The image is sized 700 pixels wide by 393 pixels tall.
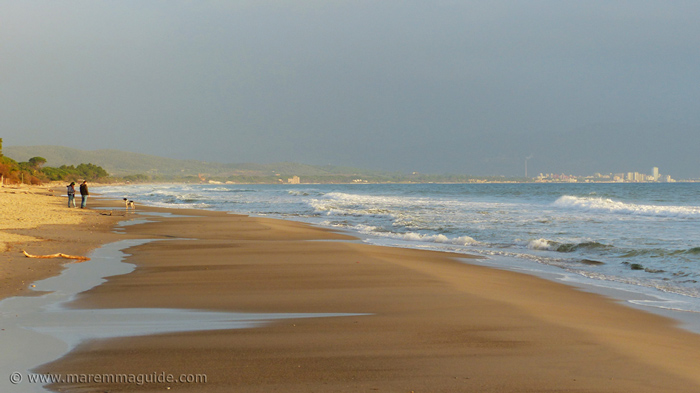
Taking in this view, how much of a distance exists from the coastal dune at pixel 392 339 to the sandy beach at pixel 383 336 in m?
0.02

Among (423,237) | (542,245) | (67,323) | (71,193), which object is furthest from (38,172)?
(67,323)

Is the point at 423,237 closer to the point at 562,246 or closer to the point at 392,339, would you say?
the point at 562,246

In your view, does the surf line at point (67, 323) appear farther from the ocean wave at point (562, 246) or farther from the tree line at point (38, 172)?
the tree line at point (38, 172)

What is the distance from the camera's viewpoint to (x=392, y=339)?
5441mm

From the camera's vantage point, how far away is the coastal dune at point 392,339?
14.1ft

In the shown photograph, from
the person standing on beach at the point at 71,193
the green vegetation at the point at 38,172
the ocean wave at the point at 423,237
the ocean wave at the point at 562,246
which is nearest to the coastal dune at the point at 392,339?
the ocean wave at the point at 562,246

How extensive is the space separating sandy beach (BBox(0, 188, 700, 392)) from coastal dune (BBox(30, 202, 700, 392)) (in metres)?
0.02

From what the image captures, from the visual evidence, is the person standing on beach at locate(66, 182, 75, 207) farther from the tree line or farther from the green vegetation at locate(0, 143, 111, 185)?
the green vegetation at locate(0, 143, 111, 185)

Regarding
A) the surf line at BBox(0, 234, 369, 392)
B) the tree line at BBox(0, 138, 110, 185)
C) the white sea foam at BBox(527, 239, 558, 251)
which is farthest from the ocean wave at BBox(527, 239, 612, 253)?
the tree line at BBox(0, 138, 110, 185)

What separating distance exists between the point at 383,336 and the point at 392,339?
14 cm

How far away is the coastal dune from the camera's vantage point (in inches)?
170

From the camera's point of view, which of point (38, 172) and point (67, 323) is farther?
point (38, 172)

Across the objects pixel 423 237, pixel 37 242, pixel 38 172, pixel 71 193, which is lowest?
pixel 423 237

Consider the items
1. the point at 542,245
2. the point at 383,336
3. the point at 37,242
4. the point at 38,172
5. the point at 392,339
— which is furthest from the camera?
the point at 38,172
